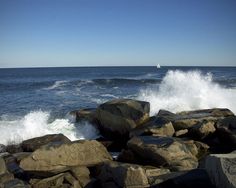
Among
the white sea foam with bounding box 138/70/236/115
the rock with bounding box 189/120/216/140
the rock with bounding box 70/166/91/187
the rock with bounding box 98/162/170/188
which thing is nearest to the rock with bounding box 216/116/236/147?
the rock with bounding box 189/120/216/140

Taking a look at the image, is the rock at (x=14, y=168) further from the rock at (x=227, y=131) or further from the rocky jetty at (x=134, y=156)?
the rock at (x=227, y=131)

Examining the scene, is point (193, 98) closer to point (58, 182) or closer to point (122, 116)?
point (122, 116)

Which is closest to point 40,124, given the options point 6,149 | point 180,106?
point 6,149

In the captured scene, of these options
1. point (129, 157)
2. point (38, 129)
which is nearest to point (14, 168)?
point (129, 157)

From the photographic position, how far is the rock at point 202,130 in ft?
29.6

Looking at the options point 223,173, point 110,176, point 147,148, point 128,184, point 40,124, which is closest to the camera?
point 223,173

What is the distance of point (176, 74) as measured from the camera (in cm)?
2119

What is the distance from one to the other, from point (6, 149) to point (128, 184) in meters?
5.67

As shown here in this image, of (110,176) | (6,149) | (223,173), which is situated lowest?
(6,149)

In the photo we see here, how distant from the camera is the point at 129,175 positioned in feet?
17.3

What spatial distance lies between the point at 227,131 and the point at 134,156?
9.95 ft

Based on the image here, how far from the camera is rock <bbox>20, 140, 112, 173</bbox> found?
6848 millimetres

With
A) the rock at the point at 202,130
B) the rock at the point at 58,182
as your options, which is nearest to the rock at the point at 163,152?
the rock at the point at 58,182

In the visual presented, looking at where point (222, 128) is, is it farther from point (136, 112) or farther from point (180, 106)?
point (180, 106)
